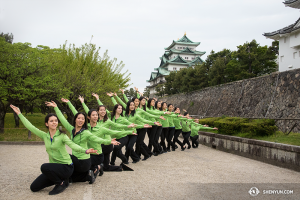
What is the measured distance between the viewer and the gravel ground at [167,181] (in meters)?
4.68

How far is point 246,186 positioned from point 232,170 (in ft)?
5.87

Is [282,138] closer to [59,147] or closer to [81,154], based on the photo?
[81,154]

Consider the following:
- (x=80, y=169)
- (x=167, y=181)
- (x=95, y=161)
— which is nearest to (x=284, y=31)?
(x=167, y=181)

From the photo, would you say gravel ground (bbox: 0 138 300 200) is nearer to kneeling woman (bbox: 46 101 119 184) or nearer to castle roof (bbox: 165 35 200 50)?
kneeling woman (bbox: 46 101 119 184)

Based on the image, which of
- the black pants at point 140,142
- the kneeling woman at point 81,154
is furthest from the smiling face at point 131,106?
the kneeling woman at point 81,154

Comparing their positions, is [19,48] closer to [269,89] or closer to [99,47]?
[99,47]

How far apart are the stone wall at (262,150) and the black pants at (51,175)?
6.41m

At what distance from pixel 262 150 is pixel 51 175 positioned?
7311 millimetres

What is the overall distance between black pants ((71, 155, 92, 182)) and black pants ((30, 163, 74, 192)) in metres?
0.34

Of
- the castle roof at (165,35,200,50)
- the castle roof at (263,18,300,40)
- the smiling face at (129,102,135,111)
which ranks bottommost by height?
the smiling face at (129,102,135,111)

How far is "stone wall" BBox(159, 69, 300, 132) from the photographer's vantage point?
1540 cm

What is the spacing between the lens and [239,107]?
831 inches

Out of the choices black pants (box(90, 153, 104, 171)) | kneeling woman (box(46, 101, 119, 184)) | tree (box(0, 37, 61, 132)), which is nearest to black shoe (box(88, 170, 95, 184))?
kneeling woman (box(46, 101, 119, 184))

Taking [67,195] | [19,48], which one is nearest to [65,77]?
[19,48]
